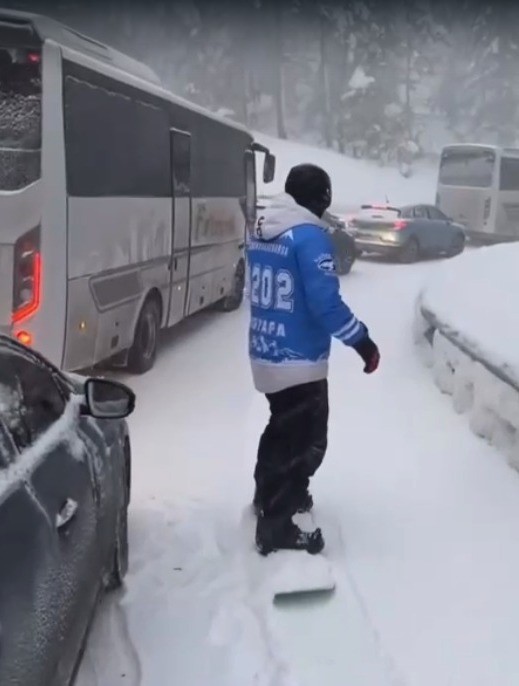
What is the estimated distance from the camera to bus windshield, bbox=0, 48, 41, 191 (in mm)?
6602

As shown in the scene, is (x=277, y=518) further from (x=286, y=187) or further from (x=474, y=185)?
(x=474, y=185)

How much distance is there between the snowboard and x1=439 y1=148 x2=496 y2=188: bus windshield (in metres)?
24.5

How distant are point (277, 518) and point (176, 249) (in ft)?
19.5

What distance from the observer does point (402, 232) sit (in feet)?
72.9

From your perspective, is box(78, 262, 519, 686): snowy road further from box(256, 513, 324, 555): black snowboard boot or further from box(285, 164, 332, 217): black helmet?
box(285, 164, 332, 217): black helmet

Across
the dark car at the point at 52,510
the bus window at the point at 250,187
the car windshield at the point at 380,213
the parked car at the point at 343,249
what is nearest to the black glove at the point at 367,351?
the dark car at the point at 52,510

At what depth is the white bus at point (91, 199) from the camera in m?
6.62

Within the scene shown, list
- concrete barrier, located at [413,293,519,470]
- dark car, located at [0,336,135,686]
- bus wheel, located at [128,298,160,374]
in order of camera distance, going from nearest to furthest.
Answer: dark car, located at [0,336,135,686] < concrete barrier, located at [413,293,519,470] < bus wheel, located at [128,298,160,374]

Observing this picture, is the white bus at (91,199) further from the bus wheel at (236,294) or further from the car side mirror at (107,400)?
the car side mirror at (107,400)

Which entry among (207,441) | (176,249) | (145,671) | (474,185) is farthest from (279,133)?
(145,671)

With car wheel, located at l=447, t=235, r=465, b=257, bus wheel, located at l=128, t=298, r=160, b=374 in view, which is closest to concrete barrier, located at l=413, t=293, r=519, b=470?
bus wheel, located at l=128, t=298, r=160, b=374

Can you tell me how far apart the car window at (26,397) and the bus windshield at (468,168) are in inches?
1010

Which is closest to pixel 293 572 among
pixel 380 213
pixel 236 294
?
pixel 236 294

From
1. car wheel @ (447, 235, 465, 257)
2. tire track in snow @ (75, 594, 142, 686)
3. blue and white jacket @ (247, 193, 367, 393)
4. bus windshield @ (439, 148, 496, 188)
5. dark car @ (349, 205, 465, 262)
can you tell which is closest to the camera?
tire track in snow @ (75, 594, 142, 686)
